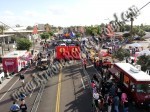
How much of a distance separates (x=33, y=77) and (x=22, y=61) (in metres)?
6.33

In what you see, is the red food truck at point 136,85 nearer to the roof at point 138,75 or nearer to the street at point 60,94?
the roof at point 138,75

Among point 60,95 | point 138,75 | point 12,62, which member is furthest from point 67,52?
point 138,75

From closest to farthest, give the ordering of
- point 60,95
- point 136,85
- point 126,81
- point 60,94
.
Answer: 1. point 136,85
2. point 126,81
3. point 60,95
4. point 60,94

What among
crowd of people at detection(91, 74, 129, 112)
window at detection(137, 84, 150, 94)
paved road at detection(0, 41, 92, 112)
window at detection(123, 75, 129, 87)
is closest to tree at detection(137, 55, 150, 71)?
paved road at detection(0, 41, 92, 112)

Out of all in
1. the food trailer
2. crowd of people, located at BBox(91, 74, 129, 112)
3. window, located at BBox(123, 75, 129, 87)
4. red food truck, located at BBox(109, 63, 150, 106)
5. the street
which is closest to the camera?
crowd of people, located at BBox(91, 74, 129, 112)

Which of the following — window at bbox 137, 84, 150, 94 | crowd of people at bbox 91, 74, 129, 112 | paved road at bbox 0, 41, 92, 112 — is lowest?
paved road at bbox 0, 41, 92, 112

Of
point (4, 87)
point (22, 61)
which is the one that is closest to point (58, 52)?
point (22, 61)

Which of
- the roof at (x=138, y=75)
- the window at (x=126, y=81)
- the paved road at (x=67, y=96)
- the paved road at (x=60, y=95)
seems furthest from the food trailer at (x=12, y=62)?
the window at (x=126, y=81)

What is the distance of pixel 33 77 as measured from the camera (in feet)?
115

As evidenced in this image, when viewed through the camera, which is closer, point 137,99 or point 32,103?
point 137,99

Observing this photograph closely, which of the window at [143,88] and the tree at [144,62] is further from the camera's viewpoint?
the tree at [144,62]

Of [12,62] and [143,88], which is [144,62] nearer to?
[143,88]

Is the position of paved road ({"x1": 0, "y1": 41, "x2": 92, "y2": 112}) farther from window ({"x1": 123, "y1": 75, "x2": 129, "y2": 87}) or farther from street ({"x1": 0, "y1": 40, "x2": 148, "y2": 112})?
window ({"x1": 123, "y1": 75, "x2": 129, "y2": 87})

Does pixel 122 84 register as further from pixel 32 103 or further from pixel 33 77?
pixel 33 77
